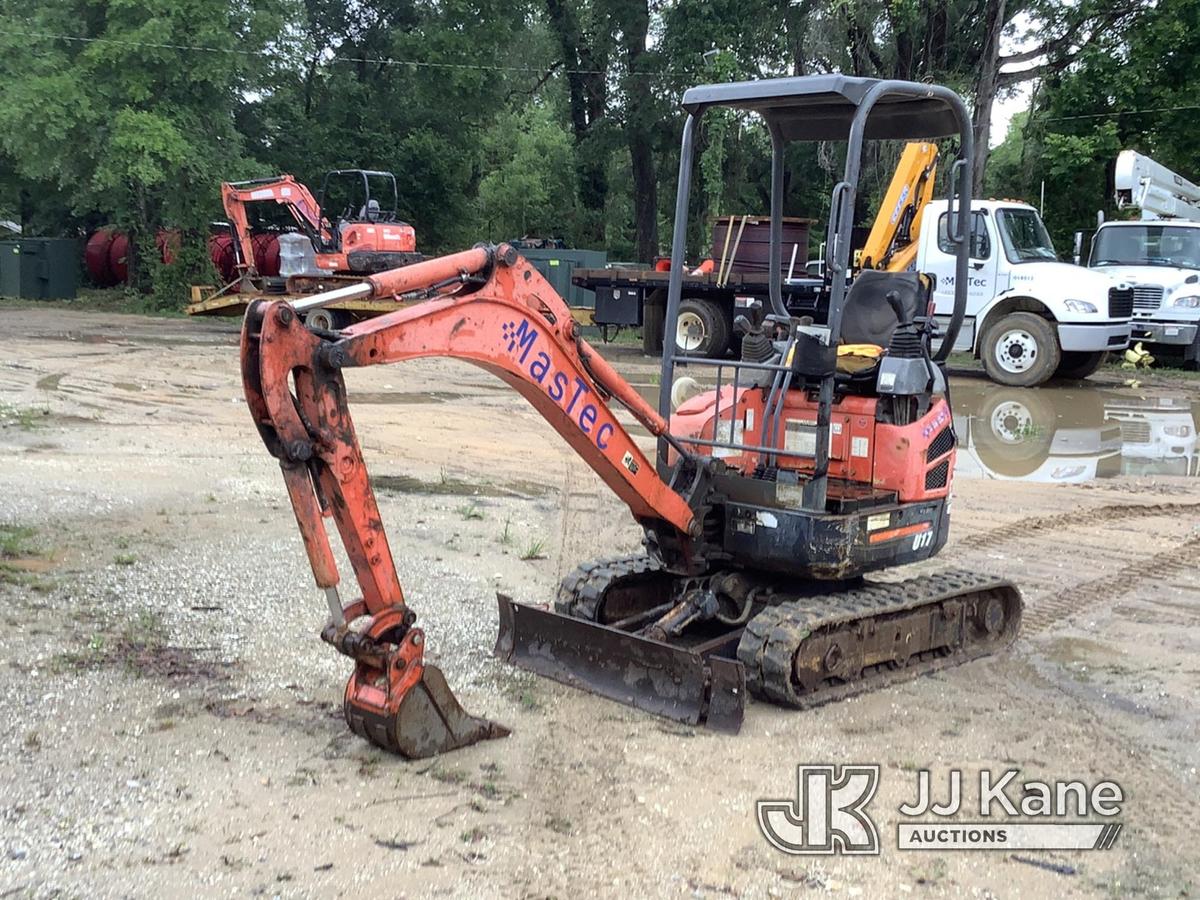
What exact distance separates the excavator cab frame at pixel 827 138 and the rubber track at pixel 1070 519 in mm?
2701

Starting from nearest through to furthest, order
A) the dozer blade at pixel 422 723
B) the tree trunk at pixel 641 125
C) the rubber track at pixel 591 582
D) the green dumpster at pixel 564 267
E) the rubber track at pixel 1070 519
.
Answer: the dozer blade at pixel 422 723 < the rubber track at pixel 591 582 < the rubber track at pixel 1070 519 < the green dumpster at pixel 564 267 < the tree trunk at pixel 641 125

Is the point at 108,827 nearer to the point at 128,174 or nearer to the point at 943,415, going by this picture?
the point at 943,415

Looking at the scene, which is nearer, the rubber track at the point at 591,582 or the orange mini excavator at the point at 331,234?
the rubber track at the point at 591,582

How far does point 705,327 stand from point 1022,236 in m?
4.80

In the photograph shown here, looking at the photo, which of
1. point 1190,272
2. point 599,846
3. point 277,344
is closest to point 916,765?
point 599,846

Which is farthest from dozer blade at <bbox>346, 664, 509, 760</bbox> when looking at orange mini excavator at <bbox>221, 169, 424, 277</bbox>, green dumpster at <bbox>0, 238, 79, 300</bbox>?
green dumpster at <bbox>0, 238, 79, 300</bbox>

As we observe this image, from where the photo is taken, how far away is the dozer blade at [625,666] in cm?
504

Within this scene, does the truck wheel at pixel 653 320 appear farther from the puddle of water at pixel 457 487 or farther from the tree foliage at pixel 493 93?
the puddle of water at pixel 457 487

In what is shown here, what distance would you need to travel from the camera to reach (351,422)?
439 centimetres

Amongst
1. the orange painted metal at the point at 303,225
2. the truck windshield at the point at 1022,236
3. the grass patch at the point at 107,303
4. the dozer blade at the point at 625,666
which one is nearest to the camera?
the dozer blade at the point at 625,666

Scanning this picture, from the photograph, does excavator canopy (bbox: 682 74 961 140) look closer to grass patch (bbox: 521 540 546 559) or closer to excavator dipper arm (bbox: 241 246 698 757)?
excavator dipper arm (bbox: 241 246 698 757)

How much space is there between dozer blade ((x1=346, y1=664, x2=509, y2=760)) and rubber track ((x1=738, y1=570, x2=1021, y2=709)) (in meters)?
1.27

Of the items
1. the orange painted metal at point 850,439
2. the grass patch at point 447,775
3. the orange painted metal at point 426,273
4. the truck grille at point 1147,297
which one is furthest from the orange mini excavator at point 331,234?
the grass patch at point 447,775

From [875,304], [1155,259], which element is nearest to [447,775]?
[875,304]
